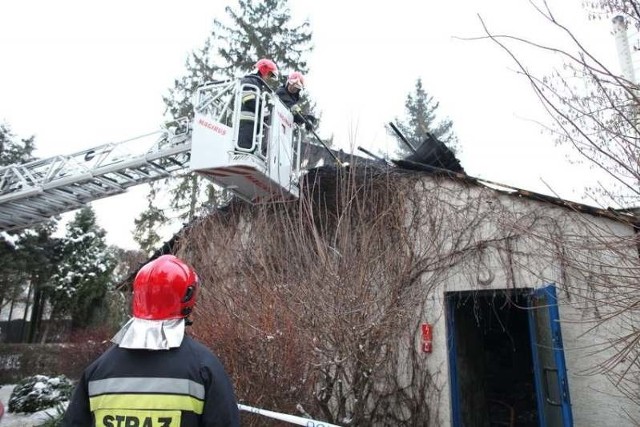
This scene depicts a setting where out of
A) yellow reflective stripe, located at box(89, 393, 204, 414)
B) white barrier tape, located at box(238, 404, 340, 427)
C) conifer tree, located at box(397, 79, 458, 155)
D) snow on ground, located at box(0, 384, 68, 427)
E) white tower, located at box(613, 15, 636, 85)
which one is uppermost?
conifer tree, located at box(397, 79, 458, 155)

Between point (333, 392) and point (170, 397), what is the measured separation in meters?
3.38

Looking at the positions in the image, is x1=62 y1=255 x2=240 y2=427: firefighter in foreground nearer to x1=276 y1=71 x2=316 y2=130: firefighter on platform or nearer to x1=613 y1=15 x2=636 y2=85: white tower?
x1=613 y1=15 x2=636 y2=85: white tower

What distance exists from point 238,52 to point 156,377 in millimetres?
19177

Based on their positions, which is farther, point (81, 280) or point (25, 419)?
point (81, 280)

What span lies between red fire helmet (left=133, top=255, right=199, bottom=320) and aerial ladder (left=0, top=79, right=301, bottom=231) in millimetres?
4263

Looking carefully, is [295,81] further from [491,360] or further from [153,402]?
[491,360]

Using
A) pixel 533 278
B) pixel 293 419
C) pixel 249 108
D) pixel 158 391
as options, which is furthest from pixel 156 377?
pixel 249 108

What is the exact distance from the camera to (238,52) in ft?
63.7

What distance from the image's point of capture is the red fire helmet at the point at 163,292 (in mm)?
2189

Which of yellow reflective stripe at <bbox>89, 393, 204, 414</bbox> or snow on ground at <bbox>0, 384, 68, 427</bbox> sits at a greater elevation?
yellow reflective stripe at <bbox>89, 393, 204, 414</bbox>

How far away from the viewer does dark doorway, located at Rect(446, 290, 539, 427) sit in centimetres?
700

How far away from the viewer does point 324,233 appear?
19.7 ft

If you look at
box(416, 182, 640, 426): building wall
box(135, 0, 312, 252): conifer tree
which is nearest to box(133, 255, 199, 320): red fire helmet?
box(416, 182, 640, 426): building wall

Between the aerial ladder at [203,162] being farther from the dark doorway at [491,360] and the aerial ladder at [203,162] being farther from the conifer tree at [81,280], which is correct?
the conifer tree at [81,280]
